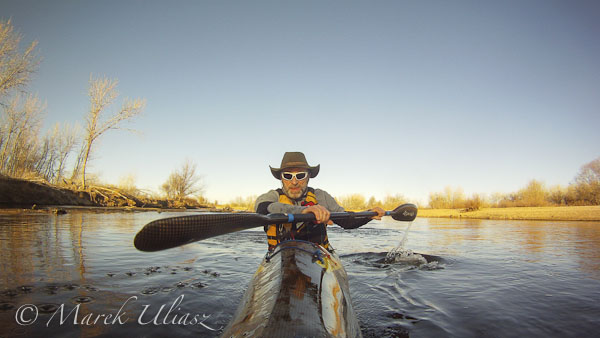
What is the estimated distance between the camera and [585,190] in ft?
83.7

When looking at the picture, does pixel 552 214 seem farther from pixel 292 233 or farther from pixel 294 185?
pixel 292 233

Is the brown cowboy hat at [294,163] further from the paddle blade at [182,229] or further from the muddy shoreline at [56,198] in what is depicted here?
the muddy shoreline at [56,198]

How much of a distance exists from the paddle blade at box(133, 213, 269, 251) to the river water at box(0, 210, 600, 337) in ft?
4.18

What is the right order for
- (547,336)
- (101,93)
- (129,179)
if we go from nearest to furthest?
(547,336), (101,93), (129,179)

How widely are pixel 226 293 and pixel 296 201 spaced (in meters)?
1.61

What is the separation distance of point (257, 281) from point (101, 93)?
24169 millimetres

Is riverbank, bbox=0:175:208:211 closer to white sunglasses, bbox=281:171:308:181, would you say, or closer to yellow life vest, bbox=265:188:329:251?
white sunglasses, bbox=281:171:308:181

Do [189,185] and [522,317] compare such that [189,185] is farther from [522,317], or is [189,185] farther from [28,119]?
[522,317]

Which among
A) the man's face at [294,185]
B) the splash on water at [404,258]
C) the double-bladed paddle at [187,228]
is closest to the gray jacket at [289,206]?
the man's face at [294,185]

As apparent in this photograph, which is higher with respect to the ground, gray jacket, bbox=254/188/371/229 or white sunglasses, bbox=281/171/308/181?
white sunglasses, bbox=281/171/308/181

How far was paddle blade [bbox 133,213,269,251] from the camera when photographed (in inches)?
68.2

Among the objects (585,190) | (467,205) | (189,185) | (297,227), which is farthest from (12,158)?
(585,190)

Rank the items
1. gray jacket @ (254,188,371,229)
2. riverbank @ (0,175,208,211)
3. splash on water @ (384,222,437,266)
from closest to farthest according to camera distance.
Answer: gray jacket @ (254,188,371,229) → splash on water @ (384,222,437,266) → riverbank @ (0,175,208,211)

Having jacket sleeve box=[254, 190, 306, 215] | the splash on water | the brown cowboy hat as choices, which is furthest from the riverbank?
the splash on water
